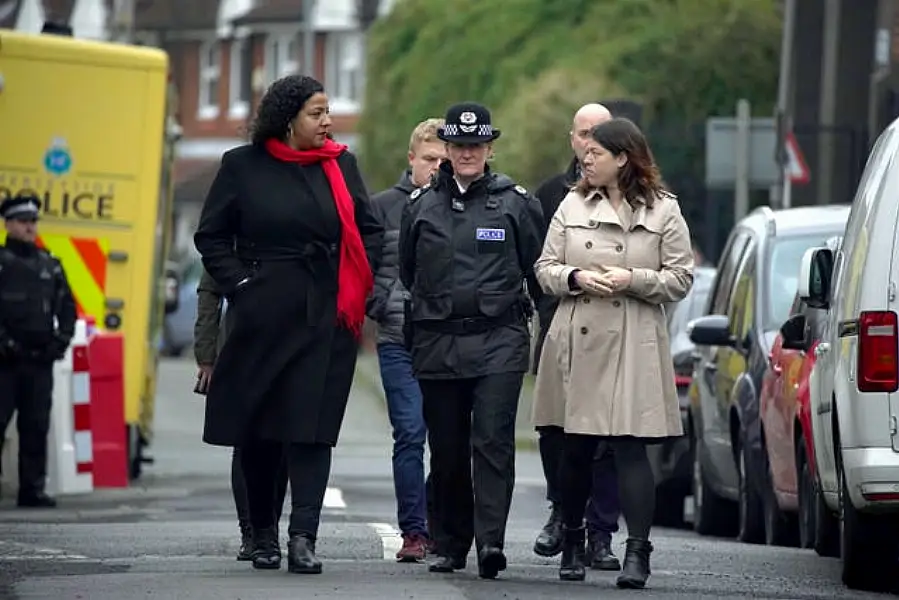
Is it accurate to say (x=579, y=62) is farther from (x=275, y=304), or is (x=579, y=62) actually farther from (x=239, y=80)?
(x=239, y=80)

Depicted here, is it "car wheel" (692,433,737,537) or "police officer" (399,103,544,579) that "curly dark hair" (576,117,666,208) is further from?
"car wheel" (692,433,737,537)

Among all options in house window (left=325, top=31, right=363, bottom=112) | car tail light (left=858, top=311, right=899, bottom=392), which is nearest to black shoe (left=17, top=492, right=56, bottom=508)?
car tail light (left=858, top=311, right=899, bottom=392)

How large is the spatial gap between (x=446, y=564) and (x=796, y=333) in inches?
104

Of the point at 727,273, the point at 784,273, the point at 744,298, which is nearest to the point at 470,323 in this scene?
the point at 784,273

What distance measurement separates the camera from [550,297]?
451 inches

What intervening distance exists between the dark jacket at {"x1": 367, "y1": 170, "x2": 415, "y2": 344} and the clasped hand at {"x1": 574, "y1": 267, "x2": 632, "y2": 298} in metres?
1.60

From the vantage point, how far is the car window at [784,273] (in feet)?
48.7

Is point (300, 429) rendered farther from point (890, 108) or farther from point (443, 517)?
point (890, 108)

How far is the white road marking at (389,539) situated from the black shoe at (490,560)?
128 cm

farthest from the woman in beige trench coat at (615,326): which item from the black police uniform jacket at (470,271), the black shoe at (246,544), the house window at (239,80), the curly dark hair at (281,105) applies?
the house window at (239,80)

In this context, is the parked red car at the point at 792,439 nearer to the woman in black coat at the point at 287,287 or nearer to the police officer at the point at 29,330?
the woman in black coat at the point at 287,287

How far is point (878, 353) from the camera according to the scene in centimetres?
1016

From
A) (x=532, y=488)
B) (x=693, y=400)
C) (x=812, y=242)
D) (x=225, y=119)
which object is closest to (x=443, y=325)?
(x=812, y=242)

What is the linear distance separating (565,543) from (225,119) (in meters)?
61.1
